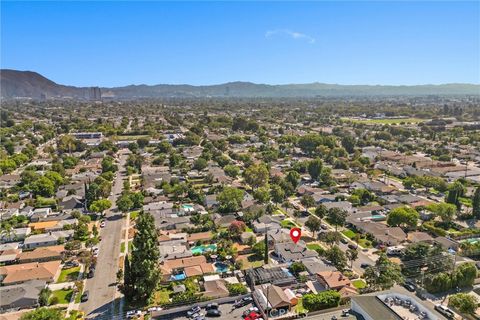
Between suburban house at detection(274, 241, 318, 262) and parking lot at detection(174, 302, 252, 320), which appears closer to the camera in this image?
parking lot at detection(174, 302, 252, 320)

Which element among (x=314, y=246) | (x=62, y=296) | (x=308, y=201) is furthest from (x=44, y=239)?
(x=308, y=201)

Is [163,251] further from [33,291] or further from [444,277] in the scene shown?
[444,277]

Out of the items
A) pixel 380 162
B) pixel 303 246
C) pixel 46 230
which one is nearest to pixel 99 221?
pixel 46 230

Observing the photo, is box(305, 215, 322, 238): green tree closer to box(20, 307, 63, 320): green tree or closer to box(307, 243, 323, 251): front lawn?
box(307, 243, 323, 251): front lawn

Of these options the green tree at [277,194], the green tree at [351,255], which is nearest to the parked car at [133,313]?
the green tree at [351,255]

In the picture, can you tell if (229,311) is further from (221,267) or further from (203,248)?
(203,248)

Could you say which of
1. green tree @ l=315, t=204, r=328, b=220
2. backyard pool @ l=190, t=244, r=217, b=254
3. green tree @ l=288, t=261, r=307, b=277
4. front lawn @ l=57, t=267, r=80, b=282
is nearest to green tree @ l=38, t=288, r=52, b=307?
front lawn @ l=57, t=267, r=80, b=282
